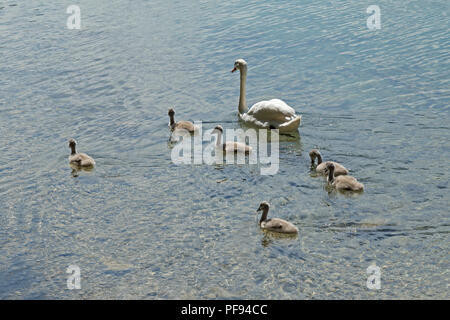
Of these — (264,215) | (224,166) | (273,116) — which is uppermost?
(273,116)

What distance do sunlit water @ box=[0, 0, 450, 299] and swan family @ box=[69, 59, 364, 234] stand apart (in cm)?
23

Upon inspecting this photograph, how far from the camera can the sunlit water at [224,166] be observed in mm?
10461

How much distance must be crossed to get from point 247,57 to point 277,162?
A: 8141 millimetres

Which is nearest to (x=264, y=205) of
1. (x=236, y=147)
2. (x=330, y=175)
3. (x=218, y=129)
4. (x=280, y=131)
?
(x=330, y=175)

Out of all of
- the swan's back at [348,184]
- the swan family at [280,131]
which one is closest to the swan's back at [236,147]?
the swan family at [280,131]

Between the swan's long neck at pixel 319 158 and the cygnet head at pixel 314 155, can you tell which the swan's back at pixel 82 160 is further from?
the swan's long neck at pixel 319 158

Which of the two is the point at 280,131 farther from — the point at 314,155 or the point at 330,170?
the point at 330,170

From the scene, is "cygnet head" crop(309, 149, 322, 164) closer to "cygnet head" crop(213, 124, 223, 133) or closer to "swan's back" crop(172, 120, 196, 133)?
"cygnet head" crop(213, 124, 223, 133)

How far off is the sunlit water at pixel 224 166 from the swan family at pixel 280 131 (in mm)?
234

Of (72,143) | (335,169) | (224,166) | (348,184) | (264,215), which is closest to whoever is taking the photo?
(264,215)

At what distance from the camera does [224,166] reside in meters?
14.6

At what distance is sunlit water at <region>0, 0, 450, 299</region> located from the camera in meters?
10.5

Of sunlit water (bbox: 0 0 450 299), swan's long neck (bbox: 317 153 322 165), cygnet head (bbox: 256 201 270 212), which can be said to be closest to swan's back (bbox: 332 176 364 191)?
sunlit water (bbox: 0 0 450 299)

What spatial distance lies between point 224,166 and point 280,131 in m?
2.32
